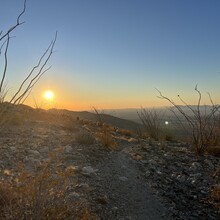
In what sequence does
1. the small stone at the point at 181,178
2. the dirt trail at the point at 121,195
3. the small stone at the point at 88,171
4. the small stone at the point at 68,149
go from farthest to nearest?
the small stone at the point at 68,149
the small stone at the point at 181,178
the small stone at the point at 88,171
the dirt trail at the point at 121,195

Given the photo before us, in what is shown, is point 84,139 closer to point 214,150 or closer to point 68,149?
point 68,149

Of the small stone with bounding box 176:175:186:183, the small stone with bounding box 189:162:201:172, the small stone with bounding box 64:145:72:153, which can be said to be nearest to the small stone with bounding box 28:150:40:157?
the small stone with bounding box 64:145:72:153

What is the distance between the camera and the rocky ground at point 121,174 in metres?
5.45

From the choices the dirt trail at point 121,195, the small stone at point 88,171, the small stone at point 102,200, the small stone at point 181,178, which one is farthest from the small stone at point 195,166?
the small stone at point 102,200

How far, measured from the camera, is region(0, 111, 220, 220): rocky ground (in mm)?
5453

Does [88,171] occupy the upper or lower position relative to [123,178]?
upper

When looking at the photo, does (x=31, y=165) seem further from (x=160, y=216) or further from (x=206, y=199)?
(x=206, y=199)

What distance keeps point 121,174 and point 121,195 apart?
131 centimetres

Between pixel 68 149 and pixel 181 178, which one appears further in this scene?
pixel 68 149

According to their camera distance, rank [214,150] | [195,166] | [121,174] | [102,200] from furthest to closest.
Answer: [214,150]
[195,166]
[121,174]
[102,200]

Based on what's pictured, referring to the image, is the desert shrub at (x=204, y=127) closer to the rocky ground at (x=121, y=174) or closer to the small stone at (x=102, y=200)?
the rocky ground at (x=121, y=174)

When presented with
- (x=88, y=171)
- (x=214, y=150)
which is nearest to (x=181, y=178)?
(x=88, y=171)

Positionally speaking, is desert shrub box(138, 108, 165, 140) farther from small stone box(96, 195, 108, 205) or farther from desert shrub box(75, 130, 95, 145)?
small stone box(96, 195, 108, 205)

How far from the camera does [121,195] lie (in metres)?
5.93
